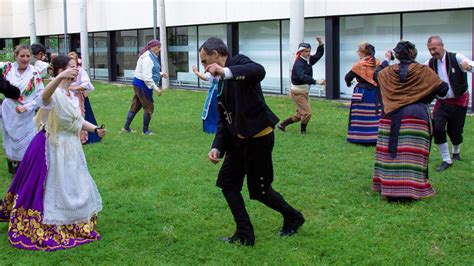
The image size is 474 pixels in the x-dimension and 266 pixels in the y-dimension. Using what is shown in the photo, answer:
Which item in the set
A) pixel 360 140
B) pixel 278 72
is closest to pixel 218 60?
pixel 360 140

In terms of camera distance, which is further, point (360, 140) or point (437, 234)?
point (360, 140)

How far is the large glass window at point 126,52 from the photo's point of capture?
2562 cm

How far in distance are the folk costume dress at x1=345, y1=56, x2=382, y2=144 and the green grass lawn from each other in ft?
0.99

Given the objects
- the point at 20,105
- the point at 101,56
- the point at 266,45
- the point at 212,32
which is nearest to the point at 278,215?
the point at 20,105

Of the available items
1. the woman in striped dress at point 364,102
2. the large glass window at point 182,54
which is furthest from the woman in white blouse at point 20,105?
the large glass window at point 182,54

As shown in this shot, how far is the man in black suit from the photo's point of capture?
16.5 ft

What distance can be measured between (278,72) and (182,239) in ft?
47.0

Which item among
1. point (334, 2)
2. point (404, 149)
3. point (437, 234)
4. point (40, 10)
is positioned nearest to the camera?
point (437, 234)

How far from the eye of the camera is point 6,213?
5820mm

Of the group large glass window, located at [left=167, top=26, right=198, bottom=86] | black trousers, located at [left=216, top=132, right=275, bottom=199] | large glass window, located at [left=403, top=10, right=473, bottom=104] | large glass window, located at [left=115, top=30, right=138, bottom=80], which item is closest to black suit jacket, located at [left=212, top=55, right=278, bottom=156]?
black trousers, located at [left=216, top=132, right=275, bottom=199]

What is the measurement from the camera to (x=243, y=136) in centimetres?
516

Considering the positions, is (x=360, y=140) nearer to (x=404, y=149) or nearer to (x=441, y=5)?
(x=404, y=149)

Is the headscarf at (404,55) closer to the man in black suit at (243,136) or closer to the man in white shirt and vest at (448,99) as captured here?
the man in white shirt and vest at (448,99)

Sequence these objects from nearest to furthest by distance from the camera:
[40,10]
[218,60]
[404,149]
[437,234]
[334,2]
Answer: [218,60] < [437,234] < [404,149] < [334,2] < [40,10]
